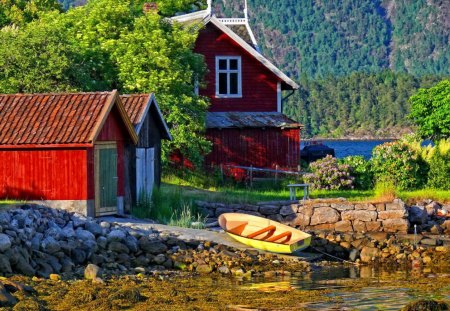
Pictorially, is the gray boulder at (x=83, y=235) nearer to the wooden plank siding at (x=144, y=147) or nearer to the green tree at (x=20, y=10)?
the wooden plank siding at (x=144, y=147)

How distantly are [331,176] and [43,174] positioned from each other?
12403 millimetres

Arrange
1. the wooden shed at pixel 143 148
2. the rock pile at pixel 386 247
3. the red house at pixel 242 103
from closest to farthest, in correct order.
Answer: the rock pile at pixel 386 247 → the wooden shed at pixel 143 148 → the red house at pixel 242 103

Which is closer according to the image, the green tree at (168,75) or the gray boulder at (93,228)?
the gray boulder at (93,228)

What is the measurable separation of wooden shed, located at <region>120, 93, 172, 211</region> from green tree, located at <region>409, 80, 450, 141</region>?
16319 mm

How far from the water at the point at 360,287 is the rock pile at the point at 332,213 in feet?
14.0

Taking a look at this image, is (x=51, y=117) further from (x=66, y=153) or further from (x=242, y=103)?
(x=242, y=103)

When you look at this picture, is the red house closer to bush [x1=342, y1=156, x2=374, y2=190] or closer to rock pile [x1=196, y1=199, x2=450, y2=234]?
bush [x1=342, y1=156, x2=374, y2=190]

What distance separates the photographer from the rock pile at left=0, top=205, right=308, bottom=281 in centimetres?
2564

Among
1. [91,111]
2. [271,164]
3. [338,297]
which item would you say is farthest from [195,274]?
[271,164]

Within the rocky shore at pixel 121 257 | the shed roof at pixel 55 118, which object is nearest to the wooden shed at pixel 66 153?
the shed roof at pixel 55 118

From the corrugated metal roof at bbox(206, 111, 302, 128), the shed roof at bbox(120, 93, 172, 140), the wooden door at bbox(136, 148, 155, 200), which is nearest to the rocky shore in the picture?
the wooden door at bbox(136, 148, 155, 200)

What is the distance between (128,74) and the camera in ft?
132

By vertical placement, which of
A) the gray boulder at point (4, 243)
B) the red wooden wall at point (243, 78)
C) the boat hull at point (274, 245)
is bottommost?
the boat hull at point (274, 245)

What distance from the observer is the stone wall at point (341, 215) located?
33.5m
